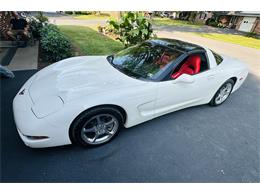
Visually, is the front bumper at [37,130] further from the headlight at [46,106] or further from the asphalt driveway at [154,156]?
the asphalt driveway at [154,156]

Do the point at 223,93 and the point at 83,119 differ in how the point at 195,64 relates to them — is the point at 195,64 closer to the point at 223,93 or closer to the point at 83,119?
the point at 223,93

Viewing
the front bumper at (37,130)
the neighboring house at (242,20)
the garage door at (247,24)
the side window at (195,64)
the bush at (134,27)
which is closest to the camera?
the front bumper at (37,130)

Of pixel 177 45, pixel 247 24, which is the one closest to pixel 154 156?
pixel 177 45

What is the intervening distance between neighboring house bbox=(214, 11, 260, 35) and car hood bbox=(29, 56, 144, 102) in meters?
27.7

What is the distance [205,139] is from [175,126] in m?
0.51

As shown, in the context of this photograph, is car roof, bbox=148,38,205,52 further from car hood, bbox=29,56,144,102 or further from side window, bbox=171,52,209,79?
car hood, bbox=29,56,144,102

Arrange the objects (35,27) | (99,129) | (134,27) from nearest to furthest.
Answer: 1. (99,129)
2. (134,27)
3. (35,27)

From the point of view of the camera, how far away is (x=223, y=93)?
3.69 metres

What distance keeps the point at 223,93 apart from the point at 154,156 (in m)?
2.25

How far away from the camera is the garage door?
984 inches

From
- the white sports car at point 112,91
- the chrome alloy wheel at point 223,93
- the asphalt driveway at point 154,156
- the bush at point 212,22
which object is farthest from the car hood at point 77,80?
the bush at point 212,22

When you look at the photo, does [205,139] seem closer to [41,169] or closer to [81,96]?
[81,96]

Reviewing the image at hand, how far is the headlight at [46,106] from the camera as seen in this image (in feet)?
6.62

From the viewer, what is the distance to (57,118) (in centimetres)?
197
